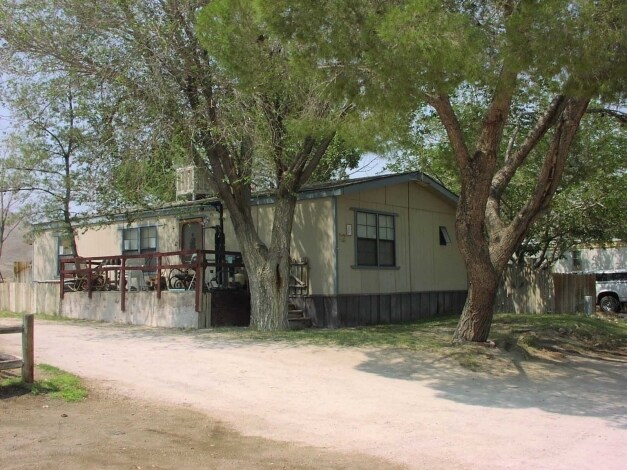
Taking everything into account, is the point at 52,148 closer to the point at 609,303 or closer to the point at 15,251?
the point at 609,303

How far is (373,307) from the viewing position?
1596cm

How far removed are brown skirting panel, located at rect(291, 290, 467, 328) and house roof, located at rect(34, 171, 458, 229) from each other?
2.42m

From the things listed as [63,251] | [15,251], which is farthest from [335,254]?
[15,251]

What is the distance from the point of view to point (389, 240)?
16.9m

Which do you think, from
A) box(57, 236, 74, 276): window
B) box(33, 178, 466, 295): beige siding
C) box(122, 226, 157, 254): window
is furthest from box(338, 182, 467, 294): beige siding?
box(57, 236, 74, 276): window

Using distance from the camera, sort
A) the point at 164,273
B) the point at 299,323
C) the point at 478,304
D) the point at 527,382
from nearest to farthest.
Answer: the point at 527,382, the point at 478,304, the point at 299,323, the point at 164,273

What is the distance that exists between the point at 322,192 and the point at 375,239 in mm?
2234

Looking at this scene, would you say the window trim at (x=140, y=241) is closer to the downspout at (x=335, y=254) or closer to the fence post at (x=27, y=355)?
the downspout at (x=335, y=254)

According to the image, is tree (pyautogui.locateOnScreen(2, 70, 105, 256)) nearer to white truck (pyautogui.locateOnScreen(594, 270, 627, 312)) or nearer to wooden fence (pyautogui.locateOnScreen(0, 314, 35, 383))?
wooden fence (pyautogui.locateOnScreen(0, 314, 35, 383))

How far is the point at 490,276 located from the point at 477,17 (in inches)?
166

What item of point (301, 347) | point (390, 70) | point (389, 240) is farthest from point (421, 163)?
point (390, 70)

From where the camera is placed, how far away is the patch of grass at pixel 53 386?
713cm

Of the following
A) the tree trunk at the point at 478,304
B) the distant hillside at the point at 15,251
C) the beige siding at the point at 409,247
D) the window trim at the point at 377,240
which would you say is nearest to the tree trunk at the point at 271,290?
the beige siding at the point at 409,247

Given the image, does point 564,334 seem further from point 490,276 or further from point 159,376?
point 159,376
